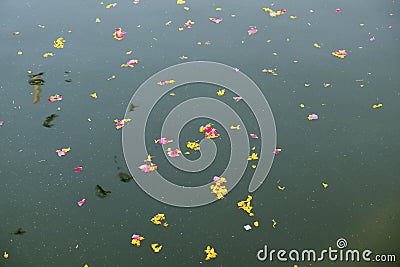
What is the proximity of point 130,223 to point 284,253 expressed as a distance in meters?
0.92

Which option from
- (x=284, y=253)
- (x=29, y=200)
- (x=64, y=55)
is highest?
(x=64, y=55)

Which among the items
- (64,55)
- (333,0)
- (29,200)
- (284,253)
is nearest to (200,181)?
(284,253)

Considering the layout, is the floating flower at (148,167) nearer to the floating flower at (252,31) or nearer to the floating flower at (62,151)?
the floating flower at (62,151)

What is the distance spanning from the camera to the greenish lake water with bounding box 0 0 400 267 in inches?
105

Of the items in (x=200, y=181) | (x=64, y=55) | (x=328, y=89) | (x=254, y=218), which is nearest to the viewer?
(x=254, y=218)

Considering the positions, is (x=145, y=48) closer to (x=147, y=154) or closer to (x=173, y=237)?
(x=147, y=154)

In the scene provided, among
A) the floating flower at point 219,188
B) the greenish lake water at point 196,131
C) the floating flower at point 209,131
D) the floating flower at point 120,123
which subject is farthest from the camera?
the floating flower at point 120,123

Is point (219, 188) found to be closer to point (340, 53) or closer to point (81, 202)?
point (81, 202)

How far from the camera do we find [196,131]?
129 inches

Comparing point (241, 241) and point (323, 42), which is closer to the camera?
point (241, 241)

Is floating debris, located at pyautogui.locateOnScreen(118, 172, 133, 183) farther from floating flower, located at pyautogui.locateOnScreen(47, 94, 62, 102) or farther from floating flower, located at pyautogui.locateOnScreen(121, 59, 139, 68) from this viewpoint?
floating flower, located at pyautogui.locateOnScreen(121, 59, 139, 68)

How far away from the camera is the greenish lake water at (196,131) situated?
8.74 feet

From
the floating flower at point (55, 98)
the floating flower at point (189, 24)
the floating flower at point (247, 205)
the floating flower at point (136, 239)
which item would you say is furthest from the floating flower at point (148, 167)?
the floating flower at point (189, 24)

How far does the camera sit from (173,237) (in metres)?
2.67
